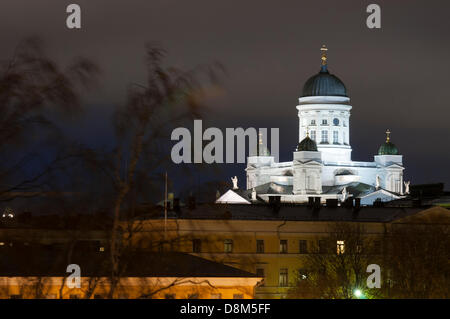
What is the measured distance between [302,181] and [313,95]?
16.2 meters

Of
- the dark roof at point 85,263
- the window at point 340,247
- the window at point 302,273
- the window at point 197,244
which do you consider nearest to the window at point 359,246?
the window at point 340,247

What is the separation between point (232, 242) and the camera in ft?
310

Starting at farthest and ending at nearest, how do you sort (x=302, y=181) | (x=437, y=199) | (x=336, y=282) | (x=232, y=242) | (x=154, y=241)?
(x=302, y=181) < (x=437, y=199) < (x=232, y=242) < (x=336, y=282) < (x=154, y=241)

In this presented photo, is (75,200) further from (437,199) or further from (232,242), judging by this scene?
(437,199)

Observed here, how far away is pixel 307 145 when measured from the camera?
618 feet

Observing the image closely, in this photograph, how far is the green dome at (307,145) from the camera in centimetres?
18825

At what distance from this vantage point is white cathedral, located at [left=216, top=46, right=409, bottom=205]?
187625mm

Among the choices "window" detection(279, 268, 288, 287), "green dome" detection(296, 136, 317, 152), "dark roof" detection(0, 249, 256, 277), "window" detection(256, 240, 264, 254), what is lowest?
"dark roof" detection(0, 249, 256, 277)

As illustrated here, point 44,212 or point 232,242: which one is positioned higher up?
point 232,242

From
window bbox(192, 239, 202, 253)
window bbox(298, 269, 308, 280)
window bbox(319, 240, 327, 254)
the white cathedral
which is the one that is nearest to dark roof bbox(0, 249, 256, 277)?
window bbox(192, 239, 202, 253)

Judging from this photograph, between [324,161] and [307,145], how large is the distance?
Answer: 704 centimetres

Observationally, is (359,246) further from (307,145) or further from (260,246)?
(307,145)

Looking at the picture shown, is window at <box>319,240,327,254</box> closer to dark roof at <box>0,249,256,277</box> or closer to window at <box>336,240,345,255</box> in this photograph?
window at <box>336,240,345,255</box>
